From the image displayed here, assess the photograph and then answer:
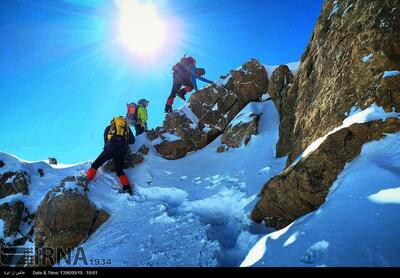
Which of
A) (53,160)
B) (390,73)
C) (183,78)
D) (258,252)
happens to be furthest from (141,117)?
(258,252)

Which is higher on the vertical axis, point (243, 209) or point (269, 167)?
point (269, 167)

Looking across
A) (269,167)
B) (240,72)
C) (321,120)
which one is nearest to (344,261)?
(321,120)

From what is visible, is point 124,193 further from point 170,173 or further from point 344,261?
point 344,261

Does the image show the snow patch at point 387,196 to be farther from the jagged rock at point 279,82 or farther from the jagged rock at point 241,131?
the jagged rock at point 279,82

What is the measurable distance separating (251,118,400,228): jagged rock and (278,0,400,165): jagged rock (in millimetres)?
680

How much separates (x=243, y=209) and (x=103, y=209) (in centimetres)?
501

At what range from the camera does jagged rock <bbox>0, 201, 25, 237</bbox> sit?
12383 millimetres

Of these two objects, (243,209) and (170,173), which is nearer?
(243,209)

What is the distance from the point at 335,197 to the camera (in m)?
5.57

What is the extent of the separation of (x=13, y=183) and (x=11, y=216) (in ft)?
6.69

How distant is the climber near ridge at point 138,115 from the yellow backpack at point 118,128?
3.92 metres

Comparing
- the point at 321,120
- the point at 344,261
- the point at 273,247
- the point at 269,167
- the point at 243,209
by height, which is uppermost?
the point at 269,167

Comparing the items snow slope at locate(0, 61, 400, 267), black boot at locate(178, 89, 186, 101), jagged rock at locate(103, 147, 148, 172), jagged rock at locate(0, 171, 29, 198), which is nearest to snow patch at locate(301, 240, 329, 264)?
snow slope at locate(0, 61, 400, 267)

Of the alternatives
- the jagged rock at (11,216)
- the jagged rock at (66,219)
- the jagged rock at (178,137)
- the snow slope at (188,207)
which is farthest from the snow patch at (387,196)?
the jagged rock at (11,216)
